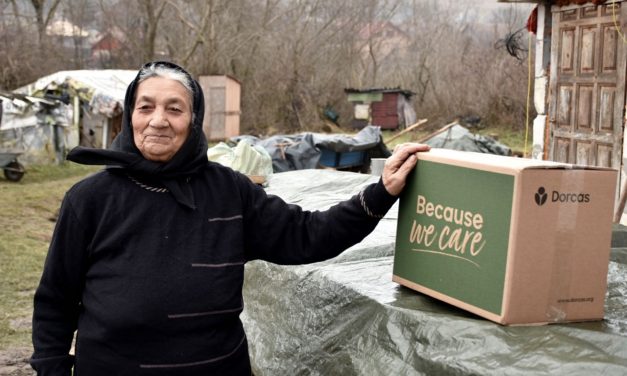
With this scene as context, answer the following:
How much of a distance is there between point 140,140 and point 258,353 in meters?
1.66

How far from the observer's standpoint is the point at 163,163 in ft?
8.52

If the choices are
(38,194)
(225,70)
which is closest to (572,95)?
(38,194)

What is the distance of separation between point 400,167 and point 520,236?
530 mm

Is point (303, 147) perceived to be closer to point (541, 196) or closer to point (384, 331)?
point (384, 331)

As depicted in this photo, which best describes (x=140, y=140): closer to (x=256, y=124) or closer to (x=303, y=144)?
(x=303, y=144)

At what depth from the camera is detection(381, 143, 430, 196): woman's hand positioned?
105 inches

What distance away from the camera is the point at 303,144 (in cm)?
1413

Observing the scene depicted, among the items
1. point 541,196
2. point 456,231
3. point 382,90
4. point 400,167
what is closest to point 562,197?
point 541,196

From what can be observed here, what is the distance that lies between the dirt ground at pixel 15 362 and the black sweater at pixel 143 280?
317 centimetres

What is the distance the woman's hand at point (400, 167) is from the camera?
105 inches

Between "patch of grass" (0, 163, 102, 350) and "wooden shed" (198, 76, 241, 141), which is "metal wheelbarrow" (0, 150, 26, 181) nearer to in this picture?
"patch of grass" (0, 163, 102, 350)

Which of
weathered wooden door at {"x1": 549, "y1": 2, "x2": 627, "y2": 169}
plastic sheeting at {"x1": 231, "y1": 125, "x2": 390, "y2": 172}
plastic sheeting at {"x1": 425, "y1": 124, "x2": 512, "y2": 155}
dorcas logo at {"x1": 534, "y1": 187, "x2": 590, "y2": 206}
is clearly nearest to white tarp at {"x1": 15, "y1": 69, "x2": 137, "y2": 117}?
plastic sheeting at {"x1": 231, "y1": 125, "x2": 390, "y2": 172}

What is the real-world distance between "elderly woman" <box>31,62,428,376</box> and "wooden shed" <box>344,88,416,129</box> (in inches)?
1111

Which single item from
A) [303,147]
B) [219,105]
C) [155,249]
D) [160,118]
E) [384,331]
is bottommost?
[384,331]
